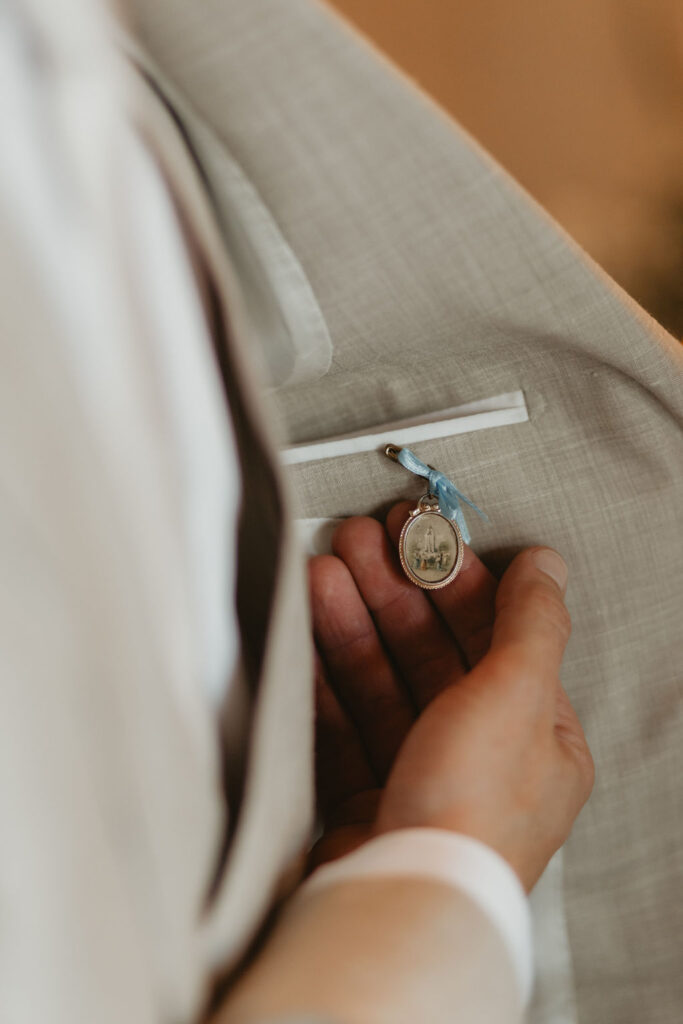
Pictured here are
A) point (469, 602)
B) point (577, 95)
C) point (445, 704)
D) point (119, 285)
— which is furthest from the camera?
point (577, 95)

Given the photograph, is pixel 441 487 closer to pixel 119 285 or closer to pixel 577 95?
pixel 119 285

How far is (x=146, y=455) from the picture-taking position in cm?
23

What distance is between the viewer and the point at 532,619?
45 cm

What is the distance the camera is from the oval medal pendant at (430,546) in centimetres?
49

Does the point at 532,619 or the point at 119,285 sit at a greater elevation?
the point at 119,285

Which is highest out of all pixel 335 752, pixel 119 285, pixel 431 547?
pixel 119 285

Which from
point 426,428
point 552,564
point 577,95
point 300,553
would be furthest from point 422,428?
point 577,95

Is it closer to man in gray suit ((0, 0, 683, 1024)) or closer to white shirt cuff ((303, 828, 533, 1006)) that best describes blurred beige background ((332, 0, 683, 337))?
man in gray suit ((0, 0, 683, 1024))

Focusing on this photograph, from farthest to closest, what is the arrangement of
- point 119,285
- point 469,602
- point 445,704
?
point 469,602
point 445,704
point 119,285

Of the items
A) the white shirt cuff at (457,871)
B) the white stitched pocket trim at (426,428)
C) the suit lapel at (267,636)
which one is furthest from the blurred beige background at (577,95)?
the white shirt cuff at (457,871)

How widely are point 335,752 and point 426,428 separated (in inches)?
8.8

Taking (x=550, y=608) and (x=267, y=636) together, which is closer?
(x=267, y=636)

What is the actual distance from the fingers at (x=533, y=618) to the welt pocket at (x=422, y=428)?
84 mm

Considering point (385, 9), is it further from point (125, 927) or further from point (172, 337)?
point (125, 927)
